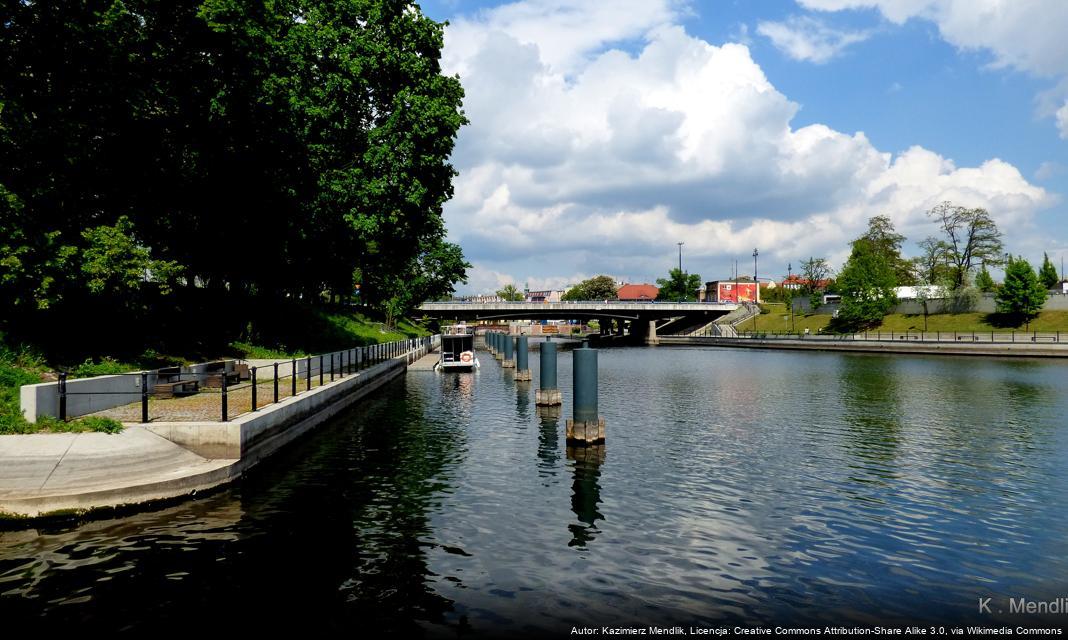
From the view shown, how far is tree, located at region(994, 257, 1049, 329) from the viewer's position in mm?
85375

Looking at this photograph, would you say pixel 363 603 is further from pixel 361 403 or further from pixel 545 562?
pixel 361 403

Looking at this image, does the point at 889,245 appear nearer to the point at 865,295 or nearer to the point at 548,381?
the point at 865,295

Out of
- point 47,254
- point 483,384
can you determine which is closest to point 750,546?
point 47,254

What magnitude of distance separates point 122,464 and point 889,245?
475 feet

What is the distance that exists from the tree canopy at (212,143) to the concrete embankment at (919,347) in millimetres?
57291

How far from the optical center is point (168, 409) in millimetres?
18656

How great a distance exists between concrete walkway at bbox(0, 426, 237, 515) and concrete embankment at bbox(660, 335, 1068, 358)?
7398 centimetres

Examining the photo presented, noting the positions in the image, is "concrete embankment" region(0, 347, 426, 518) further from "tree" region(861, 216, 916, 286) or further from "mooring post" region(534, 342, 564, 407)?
"tree" region(861, 216, 916, 286)

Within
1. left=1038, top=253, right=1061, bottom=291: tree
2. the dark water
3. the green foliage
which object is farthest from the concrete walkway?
left=1038, top=253, right=1061, bottom=291: tree

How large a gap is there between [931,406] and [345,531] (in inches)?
1131

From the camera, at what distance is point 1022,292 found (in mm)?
85188

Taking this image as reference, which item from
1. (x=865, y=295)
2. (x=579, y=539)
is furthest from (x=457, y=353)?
(x=865, y=295)

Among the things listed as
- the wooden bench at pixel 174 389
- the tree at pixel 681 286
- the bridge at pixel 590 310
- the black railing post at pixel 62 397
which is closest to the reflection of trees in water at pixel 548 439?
the wooden bench at pixel 174 389

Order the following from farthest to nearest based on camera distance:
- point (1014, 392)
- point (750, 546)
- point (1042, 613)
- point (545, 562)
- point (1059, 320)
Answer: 1. point (1059, 320)
2. point (1014, 392)
3. point (750, 546)
4. point (545, 562)
5. point (1042, 613)
